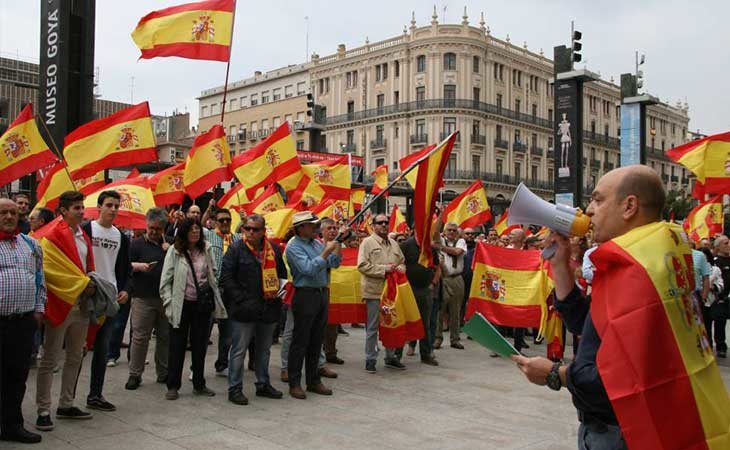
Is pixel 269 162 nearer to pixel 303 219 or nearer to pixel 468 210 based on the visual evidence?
pixel 468 210

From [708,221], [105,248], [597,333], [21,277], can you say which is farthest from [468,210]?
[597,333]

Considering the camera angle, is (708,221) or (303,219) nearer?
(303,219)

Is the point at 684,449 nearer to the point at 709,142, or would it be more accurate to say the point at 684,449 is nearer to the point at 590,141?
the point at 709,142

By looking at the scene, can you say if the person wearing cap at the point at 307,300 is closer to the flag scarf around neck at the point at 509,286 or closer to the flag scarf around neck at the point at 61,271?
the flag scarf around neck at the point at 61,271

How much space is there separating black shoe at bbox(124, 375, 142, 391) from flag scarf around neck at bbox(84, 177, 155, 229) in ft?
9.13

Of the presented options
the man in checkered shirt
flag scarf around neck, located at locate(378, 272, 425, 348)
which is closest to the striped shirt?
the man in checkered shirt

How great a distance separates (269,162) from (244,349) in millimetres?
7126

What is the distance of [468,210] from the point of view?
16031 mm

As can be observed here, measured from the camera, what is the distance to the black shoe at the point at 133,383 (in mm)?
7527

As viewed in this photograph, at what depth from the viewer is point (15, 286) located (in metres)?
5.30

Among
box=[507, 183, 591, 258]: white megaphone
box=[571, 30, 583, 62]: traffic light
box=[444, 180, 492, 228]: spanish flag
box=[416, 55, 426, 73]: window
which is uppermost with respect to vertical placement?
box=[416, 55, 426, 73]: window

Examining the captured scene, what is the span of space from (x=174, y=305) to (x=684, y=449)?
19.0 feet

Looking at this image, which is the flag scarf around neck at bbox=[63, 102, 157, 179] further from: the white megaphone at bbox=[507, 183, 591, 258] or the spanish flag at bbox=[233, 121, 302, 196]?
the white megaphone at bbox=[507, 183, 591, 258]

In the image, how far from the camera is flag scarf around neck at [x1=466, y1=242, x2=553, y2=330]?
1048 cm
